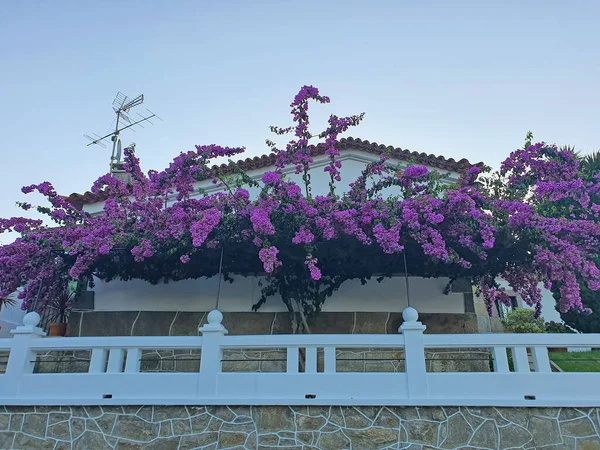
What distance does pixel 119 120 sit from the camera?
13164 millimetres

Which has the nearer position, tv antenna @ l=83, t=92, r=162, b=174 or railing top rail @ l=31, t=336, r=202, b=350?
railing top rail @ l=31, t=336, r=202, b=350

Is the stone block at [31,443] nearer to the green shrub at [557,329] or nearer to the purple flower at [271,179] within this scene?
the purple flower at [271,179]

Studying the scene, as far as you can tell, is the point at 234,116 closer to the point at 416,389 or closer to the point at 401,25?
the point at 401,25

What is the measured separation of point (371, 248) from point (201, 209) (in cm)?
256

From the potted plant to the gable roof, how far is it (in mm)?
2263

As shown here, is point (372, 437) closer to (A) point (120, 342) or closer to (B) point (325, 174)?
(A) point (120, 342)

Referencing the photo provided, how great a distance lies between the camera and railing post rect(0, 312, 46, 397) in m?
4.95

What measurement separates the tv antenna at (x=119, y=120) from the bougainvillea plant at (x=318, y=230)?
645 centimetres

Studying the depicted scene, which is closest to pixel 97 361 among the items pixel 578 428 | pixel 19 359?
pixel 19 359

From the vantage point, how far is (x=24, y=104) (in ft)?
26.6

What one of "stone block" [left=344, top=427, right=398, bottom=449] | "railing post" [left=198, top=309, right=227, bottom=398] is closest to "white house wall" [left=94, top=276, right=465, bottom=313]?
"railing post" [left=198, top=309, right=227, bottom=398]

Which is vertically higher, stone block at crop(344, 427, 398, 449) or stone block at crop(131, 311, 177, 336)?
stone block at crop(131, 311, 177, 336)

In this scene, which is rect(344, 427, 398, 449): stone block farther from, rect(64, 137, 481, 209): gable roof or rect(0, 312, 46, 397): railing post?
rect(64, 137, 481, 209): gable roof

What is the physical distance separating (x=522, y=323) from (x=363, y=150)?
23.7 feet
